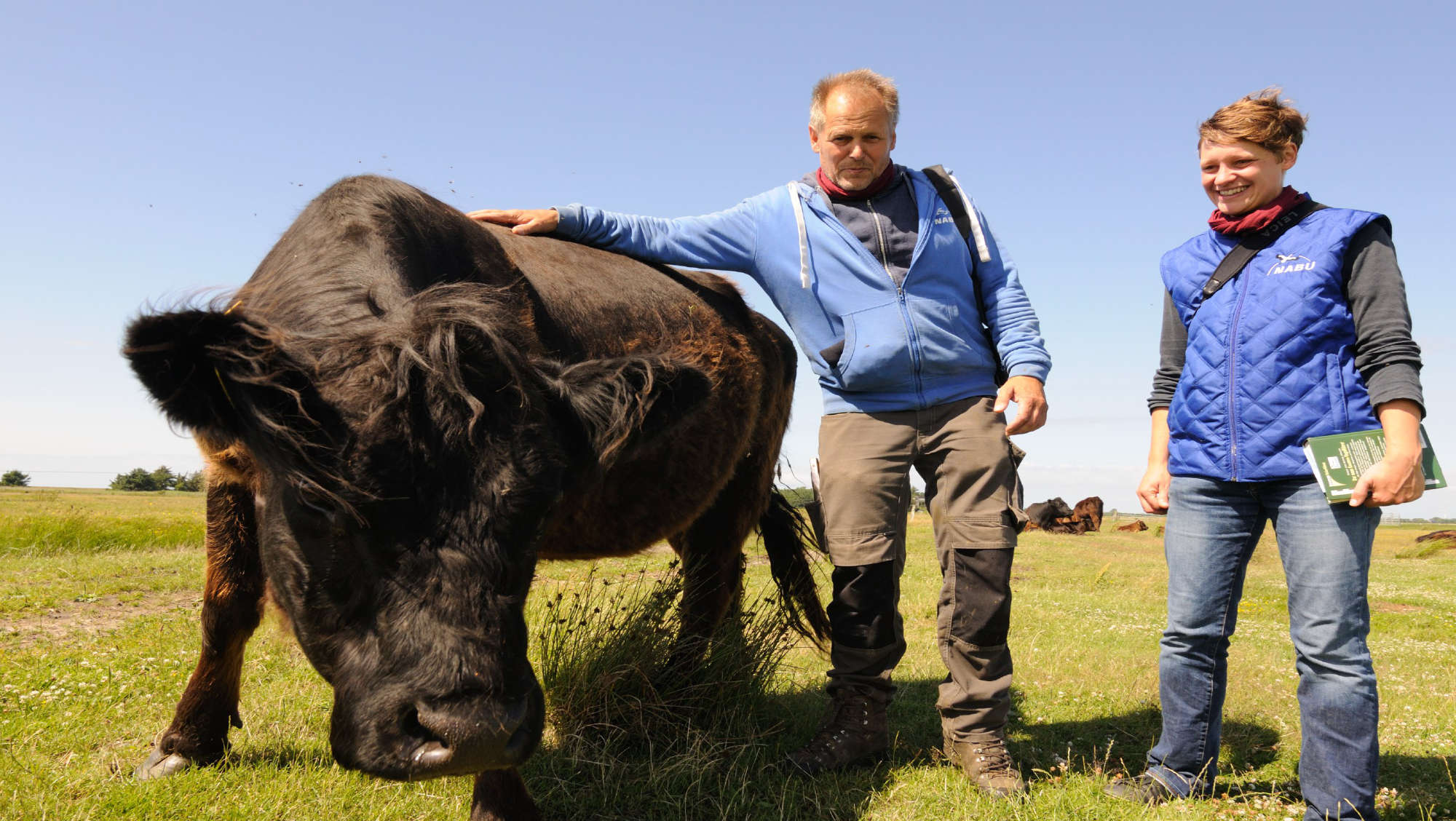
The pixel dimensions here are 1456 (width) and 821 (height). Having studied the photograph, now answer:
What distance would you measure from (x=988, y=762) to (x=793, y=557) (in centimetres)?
274

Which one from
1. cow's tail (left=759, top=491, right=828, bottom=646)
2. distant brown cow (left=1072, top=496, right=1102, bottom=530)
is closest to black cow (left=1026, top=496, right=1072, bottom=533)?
distant brown cow (left=1072, top=496, right=1102, bottom=530)

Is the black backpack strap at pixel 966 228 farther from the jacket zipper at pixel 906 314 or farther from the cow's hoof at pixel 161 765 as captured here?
the cow's hoof at pixel 161 765

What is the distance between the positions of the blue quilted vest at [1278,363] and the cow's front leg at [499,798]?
3.17 metres

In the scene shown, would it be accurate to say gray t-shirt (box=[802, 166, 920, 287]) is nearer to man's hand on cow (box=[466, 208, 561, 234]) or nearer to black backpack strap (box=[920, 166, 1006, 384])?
black backpack strap (box=[920, 166, 1006, 384])

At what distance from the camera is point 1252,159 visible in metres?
3.64

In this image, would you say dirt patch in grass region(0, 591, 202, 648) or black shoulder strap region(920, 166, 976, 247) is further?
dirt patch in grass region(0, 591, 202, 648)

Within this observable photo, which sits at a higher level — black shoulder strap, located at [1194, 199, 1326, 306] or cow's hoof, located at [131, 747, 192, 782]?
black shoulder strap, located at [1194, 199, 1326, 306]

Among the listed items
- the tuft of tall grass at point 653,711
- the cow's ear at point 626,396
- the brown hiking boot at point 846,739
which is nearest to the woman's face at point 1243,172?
the cow's ear at point 626,396

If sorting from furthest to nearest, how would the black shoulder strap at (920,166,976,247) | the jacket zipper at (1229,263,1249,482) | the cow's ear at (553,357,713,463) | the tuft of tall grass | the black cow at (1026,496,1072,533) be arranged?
the black cow at (1026,496,1072,533)
the black shoulder strap at (920,166,976,247)
the tuft of tall grass
the jacket zipper at (1229,263,1249,482)
the cow's ear at (553,357,713,463)

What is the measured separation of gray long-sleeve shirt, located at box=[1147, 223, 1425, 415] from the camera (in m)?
3.21

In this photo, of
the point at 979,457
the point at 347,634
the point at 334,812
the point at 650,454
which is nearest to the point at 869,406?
the point at 979,457

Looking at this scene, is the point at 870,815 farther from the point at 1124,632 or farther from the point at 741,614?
the point at 1124,632

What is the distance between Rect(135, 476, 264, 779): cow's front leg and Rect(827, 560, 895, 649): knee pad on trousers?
289 cm

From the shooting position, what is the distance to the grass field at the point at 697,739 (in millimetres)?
3627
